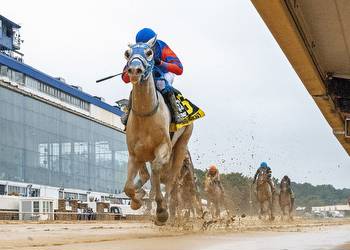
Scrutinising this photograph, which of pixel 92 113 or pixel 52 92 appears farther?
pixel 92 113

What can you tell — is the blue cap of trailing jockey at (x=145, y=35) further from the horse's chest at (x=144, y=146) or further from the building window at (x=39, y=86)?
the building window at (x=39, y=86)

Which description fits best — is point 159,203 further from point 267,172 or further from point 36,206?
point 36,206

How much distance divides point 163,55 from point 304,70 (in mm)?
2284

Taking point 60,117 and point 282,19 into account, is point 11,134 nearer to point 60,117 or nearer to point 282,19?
point 60,117

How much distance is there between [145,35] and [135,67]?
162 cm

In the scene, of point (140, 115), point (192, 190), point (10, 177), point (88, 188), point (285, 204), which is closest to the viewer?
point (140, 115)

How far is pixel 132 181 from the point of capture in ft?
33.0

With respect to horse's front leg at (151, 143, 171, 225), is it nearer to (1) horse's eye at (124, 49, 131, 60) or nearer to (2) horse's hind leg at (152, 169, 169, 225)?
(2) horse's hind leg at (152, 169, 169, 225)

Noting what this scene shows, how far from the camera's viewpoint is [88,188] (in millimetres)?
67500

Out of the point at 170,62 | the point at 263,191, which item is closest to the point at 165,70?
the point at 170,62

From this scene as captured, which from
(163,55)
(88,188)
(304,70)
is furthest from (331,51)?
(88,188)

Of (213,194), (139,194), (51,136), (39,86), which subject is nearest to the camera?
(139,194)

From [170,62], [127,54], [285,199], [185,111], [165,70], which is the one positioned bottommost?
[285,199]

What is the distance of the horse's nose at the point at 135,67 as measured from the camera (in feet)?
29.7
